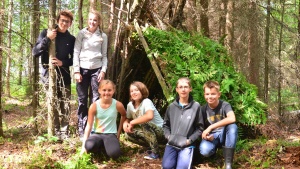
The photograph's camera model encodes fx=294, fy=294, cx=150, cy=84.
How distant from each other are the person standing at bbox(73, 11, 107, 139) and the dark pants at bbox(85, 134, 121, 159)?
774 mm

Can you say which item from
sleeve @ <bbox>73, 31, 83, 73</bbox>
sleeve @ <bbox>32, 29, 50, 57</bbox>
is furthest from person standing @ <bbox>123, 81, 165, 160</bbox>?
sleeve @ <bbox>32, 29, 50, 57</bbox>

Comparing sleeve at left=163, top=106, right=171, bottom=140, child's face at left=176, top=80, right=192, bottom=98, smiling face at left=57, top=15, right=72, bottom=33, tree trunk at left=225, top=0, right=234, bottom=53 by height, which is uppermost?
tree trunk at left=225, top=0, right=234, bottom=53

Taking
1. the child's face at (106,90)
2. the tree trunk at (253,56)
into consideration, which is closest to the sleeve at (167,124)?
the child's face at (106,90)

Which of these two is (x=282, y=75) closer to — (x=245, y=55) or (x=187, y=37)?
(x=245, y=55)

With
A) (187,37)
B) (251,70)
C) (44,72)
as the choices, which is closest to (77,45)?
(44,72)

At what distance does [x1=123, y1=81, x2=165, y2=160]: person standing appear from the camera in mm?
4602

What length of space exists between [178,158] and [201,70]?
1675 millimetres

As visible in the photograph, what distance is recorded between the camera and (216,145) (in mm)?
4195

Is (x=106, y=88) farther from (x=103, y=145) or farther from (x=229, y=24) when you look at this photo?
(x=229, y=24)

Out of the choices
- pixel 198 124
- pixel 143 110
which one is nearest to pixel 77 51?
pixel 143 110

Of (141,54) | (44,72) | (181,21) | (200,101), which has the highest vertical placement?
(181,21)

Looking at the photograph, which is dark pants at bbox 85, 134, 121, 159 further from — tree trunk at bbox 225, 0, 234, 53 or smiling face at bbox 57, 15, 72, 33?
tree trunk at bbox 225, 0, 234, 53

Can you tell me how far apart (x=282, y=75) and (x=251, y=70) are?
4.03 ft

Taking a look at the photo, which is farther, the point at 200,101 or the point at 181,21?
the point at 181,21
